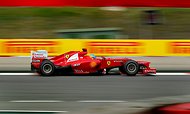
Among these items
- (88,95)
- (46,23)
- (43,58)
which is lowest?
(88,95)

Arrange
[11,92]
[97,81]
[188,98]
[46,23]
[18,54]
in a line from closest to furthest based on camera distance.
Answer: [188,98], [11,92], [97,81], [18,54], [46,23]

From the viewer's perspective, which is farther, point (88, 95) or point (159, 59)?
point (159, 59)

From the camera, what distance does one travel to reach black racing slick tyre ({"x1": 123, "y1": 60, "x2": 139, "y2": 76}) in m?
13.6

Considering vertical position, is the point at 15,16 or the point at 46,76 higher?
the point at 15,16

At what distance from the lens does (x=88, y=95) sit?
383 inches

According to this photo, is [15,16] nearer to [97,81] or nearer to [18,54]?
[18,54]

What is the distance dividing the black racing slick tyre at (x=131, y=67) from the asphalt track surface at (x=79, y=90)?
0.27 m

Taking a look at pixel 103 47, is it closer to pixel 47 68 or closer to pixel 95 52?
pixel 95 52

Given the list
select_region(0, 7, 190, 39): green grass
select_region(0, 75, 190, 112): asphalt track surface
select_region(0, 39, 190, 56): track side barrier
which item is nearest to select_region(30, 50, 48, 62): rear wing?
select_region(0, 75, 190, 112): asphalt track surface

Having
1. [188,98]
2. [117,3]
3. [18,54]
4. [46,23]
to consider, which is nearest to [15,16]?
[46,23]

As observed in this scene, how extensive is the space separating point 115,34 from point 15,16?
245 inches

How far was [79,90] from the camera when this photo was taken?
1050 centimetres

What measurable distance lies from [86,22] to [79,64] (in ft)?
31.2

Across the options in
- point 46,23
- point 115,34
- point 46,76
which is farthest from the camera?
point 46,23
